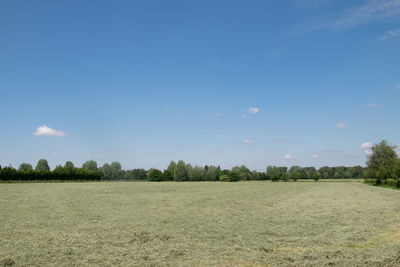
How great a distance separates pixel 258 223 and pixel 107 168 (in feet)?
444

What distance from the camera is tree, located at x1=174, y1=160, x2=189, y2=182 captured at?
118250 millimetres

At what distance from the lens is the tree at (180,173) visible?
118 m

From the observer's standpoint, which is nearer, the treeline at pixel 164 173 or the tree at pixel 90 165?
the treeline at pixel 164 173

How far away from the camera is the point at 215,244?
9.71 meters

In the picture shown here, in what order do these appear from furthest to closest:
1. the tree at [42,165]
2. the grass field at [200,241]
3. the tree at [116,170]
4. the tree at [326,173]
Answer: the tree at [326,173], the tree at [116,170], the tree at [42,165], the grass field at [200,241]

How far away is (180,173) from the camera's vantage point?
388 ft

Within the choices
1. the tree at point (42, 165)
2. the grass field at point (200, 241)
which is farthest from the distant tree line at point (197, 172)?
the grass field at point (200, 241)

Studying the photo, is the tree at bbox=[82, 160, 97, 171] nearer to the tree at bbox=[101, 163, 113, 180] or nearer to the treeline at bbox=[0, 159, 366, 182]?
the treeline at bbox=[0, 159, 366, 182]

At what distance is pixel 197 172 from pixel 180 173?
26.0 ft

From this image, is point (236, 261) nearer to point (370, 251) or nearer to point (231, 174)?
point (370, 251)

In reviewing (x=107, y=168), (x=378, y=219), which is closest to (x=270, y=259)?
(x=378, y=219)

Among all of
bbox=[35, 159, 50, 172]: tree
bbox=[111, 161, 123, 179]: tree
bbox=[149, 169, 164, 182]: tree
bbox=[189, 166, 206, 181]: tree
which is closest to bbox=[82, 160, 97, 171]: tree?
bbox=[111, 161, 123, 179]: tree

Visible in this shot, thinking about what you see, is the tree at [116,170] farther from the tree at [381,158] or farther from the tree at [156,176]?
the tree at [381,158]

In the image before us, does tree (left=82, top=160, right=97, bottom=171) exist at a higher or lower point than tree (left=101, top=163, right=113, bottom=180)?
higher
